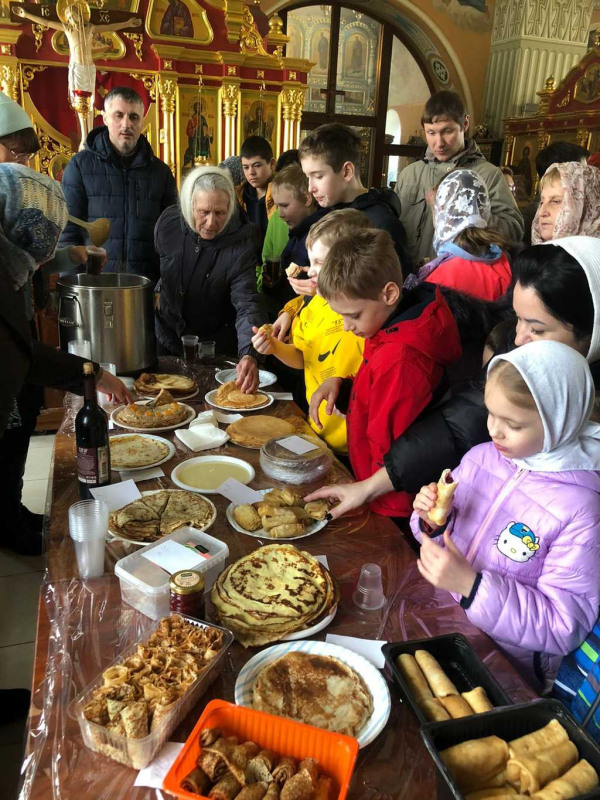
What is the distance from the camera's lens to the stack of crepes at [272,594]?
123 centimetres

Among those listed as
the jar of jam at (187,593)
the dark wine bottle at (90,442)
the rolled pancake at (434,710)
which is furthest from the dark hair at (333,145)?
the rolled pancake at (434,710)

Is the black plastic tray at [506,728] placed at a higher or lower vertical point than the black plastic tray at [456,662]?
higher

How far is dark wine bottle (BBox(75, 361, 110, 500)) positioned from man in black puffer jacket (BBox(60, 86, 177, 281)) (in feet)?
8.07

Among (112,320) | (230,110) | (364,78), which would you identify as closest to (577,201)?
(112,320)

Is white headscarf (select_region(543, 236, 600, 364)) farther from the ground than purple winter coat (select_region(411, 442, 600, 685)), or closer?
farther from the ground

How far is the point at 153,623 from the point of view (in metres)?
1.20

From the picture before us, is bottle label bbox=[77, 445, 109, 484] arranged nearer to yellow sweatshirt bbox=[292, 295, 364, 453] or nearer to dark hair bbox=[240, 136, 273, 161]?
yellow sweatshirt bbox=[292, 295, 364, 453]

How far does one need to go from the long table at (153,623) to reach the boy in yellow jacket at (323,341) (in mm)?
615

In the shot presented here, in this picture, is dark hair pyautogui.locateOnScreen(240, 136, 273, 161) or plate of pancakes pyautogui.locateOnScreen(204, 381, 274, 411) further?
dark hair pyautogui.locateOnScreen(240, 136, 273, 161)

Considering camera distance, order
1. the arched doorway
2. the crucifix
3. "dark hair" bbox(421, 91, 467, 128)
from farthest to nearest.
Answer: the arched doorway, the crucifix, "dark hair" bbox(421, 91, 467, 128)

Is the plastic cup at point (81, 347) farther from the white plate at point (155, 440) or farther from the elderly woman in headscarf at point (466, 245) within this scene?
the elderly woman in headscarf at point (466, 245)

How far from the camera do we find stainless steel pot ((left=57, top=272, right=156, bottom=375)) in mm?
2549

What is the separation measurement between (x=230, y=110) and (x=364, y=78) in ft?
16.3

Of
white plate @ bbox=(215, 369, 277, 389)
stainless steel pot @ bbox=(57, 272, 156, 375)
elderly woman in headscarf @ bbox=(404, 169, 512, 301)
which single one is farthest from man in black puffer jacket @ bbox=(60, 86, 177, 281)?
elderly woman in headscarf @ bbox=(404, 169, 512, 301)
